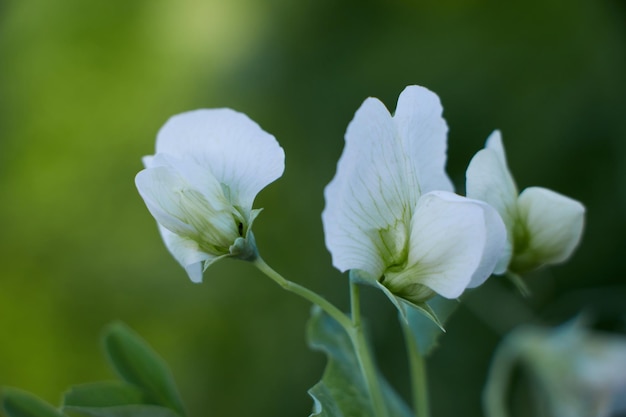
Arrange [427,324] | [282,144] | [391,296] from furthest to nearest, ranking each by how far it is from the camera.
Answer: [282,144] < [427,324] < [391,296]

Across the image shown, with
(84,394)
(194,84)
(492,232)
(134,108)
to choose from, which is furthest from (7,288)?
(492,232)

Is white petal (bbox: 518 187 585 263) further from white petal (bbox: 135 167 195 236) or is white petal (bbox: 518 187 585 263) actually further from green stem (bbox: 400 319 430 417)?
white petal (bbox: 135 167 195 236)

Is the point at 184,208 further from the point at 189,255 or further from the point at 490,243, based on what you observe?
the point at 490,243

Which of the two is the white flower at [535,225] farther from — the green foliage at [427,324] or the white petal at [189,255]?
the white petal at [189,255]

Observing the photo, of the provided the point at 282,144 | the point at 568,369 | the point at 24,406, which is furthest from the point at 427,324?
the point at 282,144

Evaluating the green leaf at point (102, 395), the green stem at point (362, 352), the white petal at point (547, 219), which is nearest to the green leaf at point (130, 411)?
the green leaf at point (102, 395)

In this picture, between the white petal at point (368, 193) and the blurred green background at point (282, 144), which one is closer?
the white petal at point (368, 193)
